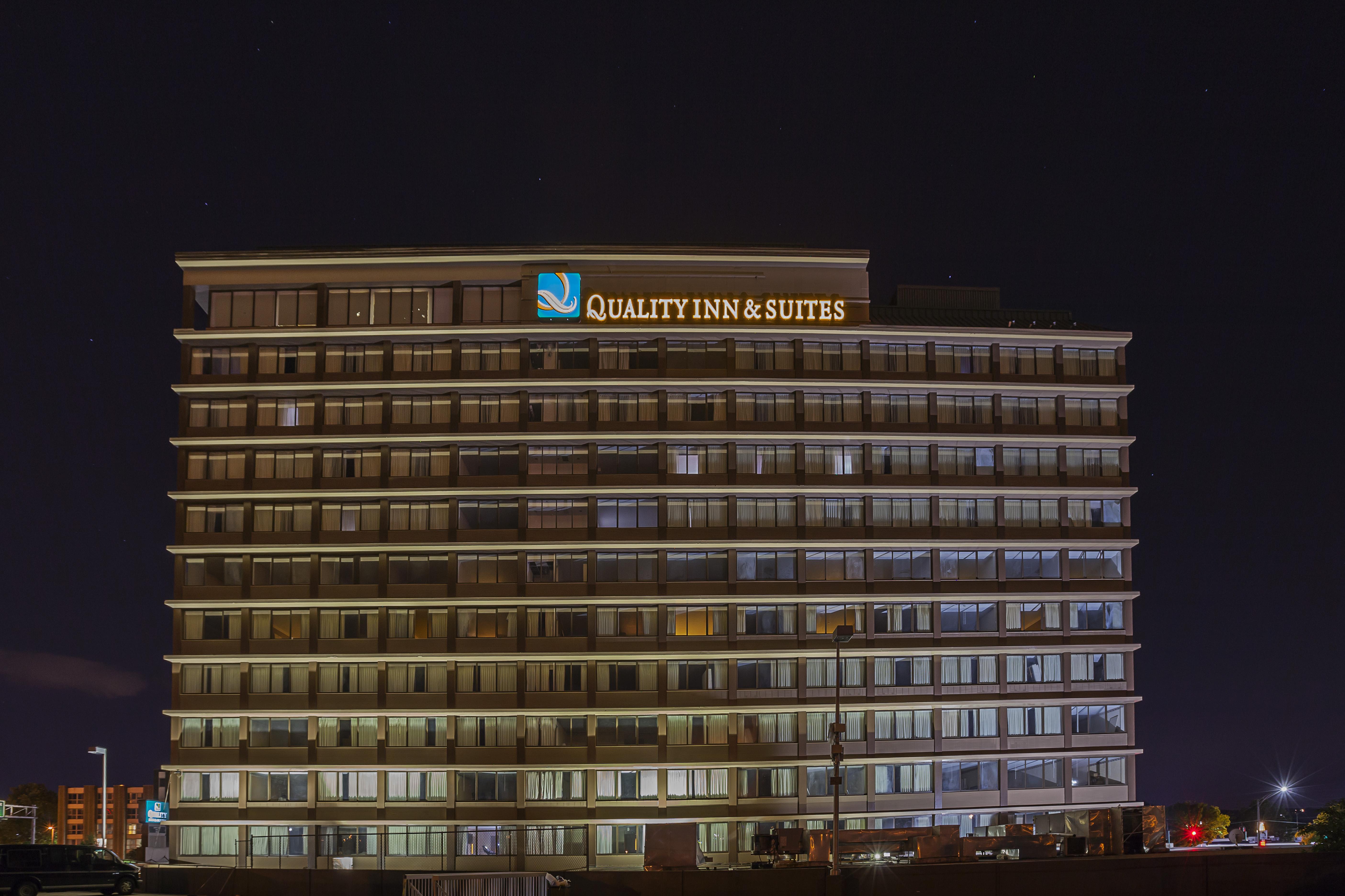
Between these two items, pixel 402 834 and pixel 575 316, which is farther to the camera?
pixel 575 316

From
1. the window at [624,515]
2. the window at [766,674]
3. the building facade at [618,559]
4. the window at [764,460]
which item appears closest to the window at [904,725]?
the building facade at [618,559]

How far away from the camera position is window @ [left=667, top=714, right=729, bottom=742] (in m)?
88.2

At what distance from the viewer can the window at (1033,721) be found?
92438 mm

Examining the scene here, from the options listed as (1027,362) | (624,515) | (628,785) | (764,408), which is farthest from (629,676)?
(1027,362)

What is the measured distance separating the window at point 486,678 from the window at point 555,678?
105 centimetres

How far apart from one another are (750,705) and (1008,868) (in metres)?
34.0

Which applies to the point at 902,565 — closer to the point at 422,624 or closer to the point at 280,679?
the point at 422,624

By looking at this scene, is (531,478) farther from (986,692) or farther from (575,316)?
(986,692)

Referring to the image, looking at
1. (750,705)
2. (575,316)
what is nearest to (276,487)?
(575,316)

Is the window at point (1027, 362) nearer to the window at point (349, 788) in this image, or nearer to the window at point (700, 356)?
the window at point (700, 356)

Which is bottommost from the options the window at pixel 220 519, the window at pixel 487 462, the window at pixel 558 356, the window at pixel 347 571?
the window at pixel 347 571

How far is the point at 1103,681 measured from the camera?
310 feet

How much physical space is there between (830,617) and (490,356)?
2959cm

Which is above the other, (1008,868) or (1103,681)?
(1103,681)
